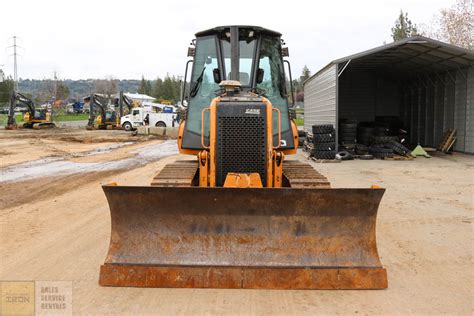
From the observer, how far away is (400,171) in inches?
581

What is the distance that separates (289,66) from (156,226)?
10.9 feet

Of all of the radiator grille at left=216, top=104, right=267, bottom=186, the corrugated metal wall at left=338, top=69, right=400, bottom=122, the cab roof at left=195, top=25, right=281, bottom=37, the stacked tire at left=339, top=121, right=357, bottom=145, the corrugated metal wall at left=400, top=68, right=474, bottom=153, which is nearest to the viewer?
the radiator grille at left=216, top=104, right=267, bottom=186

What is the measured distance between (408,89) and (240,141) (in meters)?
→ 22.0

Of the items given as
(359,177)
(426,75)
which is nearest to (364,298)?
(359,177)

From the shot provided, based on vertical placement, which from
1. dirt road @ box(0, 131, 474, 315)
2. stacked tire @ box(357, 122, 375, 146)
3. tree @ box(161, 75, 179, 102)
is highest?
tree @ box(161, 75, 179, 102)

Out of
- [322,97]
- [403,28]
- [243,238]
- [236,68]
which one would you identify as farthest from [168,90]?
[243,238]

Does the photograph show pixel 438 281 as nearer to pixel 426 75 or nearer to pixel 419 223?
pixel 419 223

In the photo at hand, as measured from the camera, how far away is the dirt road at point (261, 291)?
425 cm

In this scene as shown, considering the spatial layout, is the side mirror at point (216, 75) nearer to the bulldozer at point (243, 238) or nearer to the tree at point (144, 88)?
the bulldozer at point (243, 238)

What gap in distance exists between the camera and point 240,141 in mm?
5426

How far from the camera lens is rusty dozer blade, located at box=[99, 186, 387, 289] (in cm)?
459

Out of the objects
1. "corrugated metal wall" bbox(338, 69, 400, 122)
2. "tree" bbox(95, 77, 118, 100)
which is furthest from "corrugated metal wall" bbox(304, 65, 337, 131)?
"tree" bbox(95, 77, 118, 100)

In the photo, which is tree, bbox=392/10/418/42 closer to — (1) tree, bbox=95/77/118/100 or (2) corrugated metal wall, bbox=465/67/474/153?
(2) corrugated metal wall, bbox=465/67/474/153

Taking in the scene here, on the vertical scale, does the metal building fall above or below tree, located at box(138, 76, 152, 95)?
below
